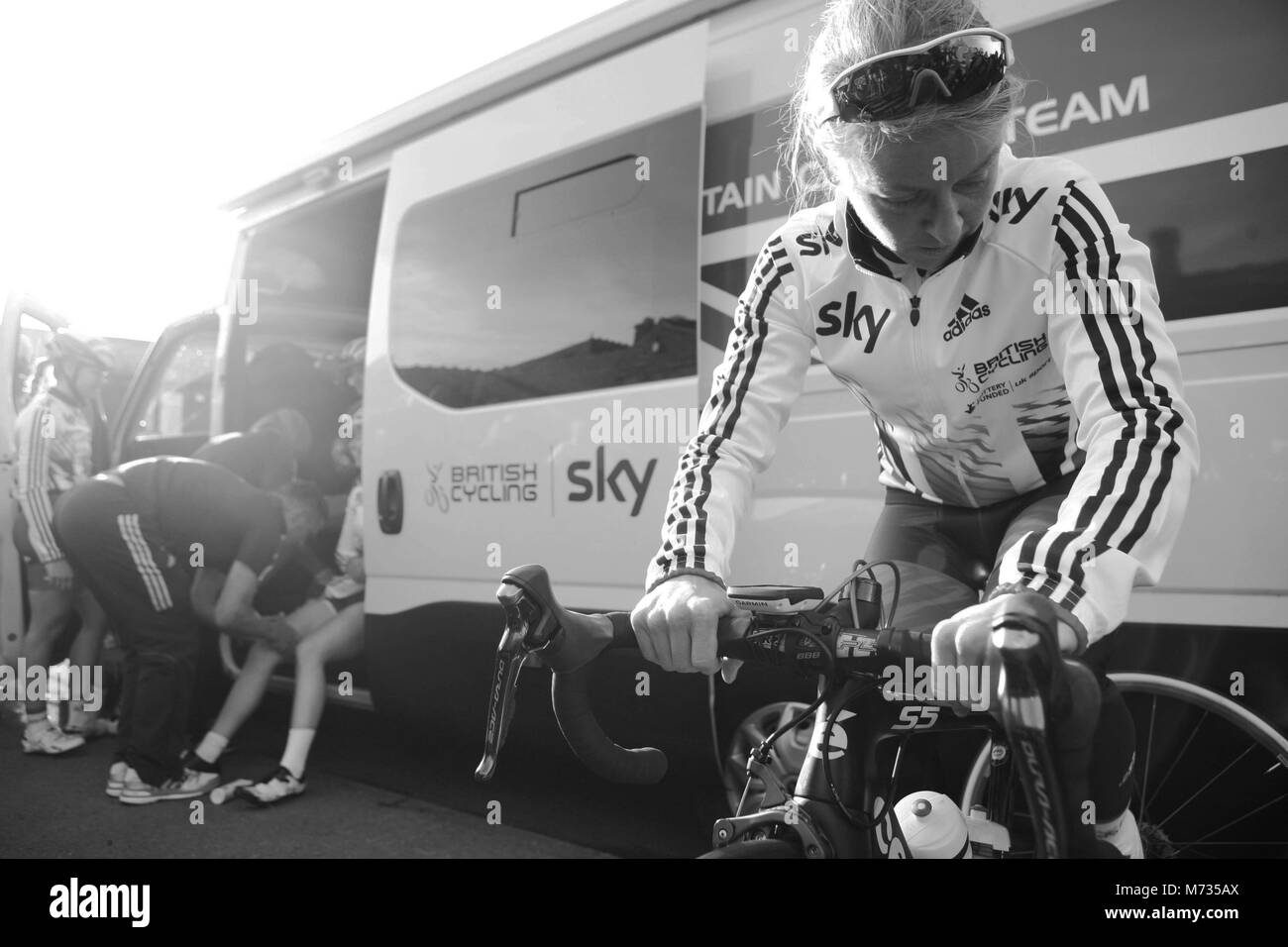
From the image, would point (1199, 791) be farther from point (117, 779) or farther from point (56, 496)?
point (56, 496)

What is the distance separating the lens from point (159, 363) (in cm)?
528

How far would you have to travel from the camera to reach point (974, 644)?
92 cm

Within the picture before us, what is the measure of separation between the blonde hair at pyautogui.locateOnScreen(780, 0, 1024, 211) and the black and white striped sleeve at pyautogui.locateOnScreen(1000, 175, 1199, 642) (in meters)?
0.23

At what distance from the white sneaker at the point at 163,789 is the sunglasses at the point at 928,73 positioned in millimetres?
3769

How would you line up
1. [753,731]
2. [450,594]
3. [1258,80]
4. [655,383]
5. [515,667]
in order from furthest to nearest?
[450,594], [655,383], [753,731], [1258,80], [515,667]

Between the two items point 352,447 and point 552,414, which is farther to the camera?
point 352,447

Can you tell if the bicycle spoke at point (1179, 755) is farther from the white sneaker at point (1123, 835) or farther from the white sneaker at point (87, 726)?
the white sneaker at point (87, 726)

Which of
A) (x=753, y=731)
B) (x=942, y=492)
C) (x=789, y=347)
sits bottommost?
(x=753, y=731)

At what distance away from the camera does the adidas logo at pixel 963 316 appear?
149 centimetres
